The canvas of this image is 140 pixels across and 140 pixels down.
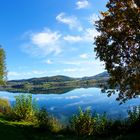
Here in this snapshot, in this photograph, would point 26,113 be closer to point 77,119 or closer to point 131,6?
point 77,119

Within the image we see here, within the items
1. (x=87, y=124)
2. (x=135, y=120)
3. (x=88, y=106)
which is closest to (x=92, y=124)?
(x=87, y=124)

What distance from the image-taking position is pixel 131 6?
2892cm

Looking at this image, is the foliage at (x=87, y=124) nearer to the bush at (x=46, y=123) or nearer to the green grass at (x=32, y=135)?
the green grass at (x=32, y=135)

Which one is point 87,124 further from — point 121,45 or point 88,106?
point 88,106

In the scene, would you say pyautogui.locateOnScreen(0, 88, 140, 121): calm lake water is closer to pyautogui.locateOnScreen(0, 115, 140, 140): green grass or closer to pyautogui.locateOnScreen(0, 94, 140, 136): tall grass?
pyautogui.locateOnScreen(0, 94, 140, 136): tall grass

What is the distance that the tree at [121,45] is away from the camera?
2806 centimetres

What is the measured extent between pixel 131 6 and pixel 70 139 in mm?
12163

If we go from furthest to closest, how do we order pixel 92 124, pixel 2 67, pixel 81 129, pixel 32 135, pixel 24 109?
pixel 2 67 < pixel 24 109 < pixel 81 129 < pixel 92 124 < pixel 32 135

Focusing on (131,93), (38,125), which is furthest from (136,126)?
(38,125)

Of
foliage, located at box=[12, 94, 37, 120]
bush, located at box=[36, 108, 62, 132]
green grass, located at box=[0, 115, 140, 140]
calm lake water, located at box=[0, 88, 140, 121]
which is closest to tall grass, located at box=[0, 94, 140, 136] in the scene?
bush, located at box=[36, 108, 62, 132]

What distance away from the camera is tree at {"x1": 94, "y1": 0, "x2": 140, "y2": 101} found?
2806 centimetres

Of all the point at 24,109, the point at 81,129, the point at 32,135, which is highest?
the point at 24,109

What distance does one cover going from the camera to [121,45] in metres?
28.8

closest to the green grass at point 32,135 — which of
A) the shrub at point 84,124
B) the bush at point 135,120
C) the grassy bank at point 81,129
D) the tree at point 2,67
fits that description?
the grassy bank at point 81,129
